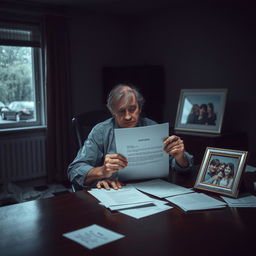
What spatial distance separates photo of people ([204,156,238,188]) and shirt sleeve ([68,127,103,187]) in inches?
21.8

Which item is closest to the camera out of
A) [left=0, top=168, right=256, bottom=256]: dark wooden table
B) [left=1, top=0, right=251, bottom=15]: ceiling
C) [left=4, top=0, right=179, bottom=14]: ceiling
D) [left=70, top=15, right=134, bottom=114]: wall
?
[left=0, top=168, right=256, bottom=256]: dark wooden table

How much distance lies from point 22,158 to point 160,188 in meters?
2.90

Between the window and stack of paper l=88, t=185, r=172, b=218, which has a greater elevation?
the window

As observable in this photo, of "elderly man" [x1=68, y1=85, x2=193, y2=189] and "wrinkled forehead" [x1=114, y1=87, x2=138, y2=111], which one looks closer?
"elderly man" [x1=68, y1=85, x2=193, y2=189]

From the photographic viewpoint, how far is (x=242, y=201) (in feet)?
4.24

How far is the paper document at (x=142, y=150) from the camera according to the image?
56.4 inches

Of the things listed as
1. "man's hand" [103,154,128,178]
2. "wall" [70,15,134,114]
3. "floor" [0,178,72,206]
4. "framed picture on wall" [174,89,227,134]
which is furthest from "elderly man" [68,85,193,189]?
"wall" [70,15,134,114]

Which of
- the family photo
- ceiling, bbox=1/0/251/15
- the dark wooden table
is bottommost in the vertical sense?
the dark wooden table

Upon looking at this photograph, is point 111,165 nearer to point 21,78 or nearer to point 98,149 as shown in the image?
point 98,149

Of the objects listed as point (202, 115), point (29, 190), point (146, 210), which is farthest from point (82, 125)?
point (29, 190)

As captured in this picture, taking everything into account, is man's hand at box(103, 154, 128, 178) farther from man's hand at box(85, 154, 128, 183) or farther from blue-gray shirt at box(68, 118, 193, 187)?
blue-gray shirt at box(68, 118, 193, 187)

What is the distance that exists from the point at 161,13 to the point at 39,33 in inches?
63.1

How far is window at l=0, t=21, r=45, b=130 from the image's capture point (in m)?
3.88

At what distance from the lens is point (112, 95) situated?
181 cm
